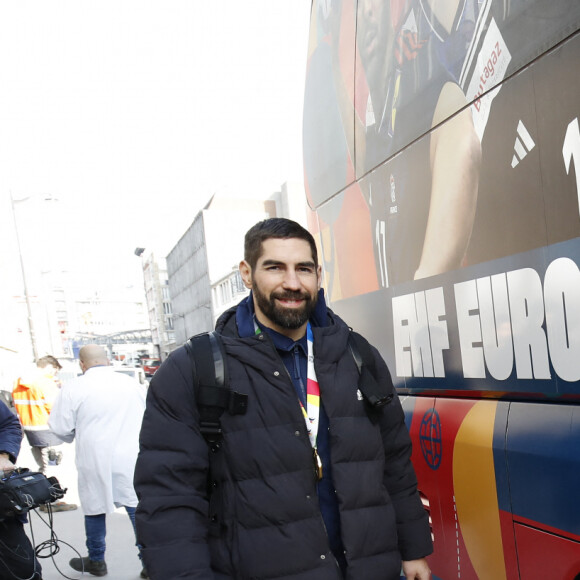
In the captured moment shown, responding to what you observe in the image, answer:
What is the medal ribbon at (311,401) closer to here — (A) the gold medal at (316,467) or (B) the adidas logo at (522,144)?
(A) the gold medal at (316,467)

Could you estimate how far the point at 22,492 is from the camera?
299cm

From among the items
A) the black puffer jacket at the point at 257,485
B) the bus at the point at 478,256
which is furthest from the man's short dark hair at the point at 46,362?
the black puffer jacket at the point at 257,485

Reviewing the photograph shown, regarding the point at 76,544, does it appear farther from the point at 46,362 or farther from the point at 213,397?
the point at 213,397

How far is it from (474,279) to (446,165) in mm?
476

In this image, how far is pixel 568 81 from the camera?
1.53 meters

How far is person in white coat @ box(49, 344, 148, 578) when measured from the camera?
4082mm

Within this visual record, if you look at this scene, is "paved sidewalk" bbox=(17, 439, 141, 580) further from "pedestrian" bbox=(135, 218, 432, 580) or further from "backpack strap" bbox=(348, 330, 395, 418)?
"backpack strap" bbox=(348, 330, 395, 418)

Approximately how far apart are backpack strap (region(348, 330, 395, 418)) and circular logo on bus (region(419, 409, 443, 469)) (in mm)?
521

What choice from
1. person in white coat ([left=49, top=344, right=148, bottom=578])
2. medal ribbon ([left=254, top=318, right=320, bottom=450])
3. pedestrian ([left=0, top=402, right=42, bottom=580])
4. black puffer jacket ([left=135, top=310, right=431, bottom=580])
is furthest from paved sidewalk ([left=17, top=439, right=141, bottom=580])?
medal ribbon ([left=254, top=318, right=320, bottom=450])

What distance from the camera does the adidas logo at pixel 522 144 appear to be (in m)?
1.67

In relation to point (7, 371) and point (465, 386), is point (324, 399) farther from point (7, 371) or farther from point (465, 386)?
point (7, 371)

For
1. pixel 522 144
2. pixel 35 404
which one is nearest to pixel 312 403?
pixel 522 144

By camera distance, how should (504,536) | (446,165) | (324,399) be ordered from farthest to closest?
1. (446,165)
2. (504,536)
3. (324,399)

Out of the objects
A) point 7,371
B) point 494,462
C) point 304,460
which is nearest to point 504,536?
point 494,462
